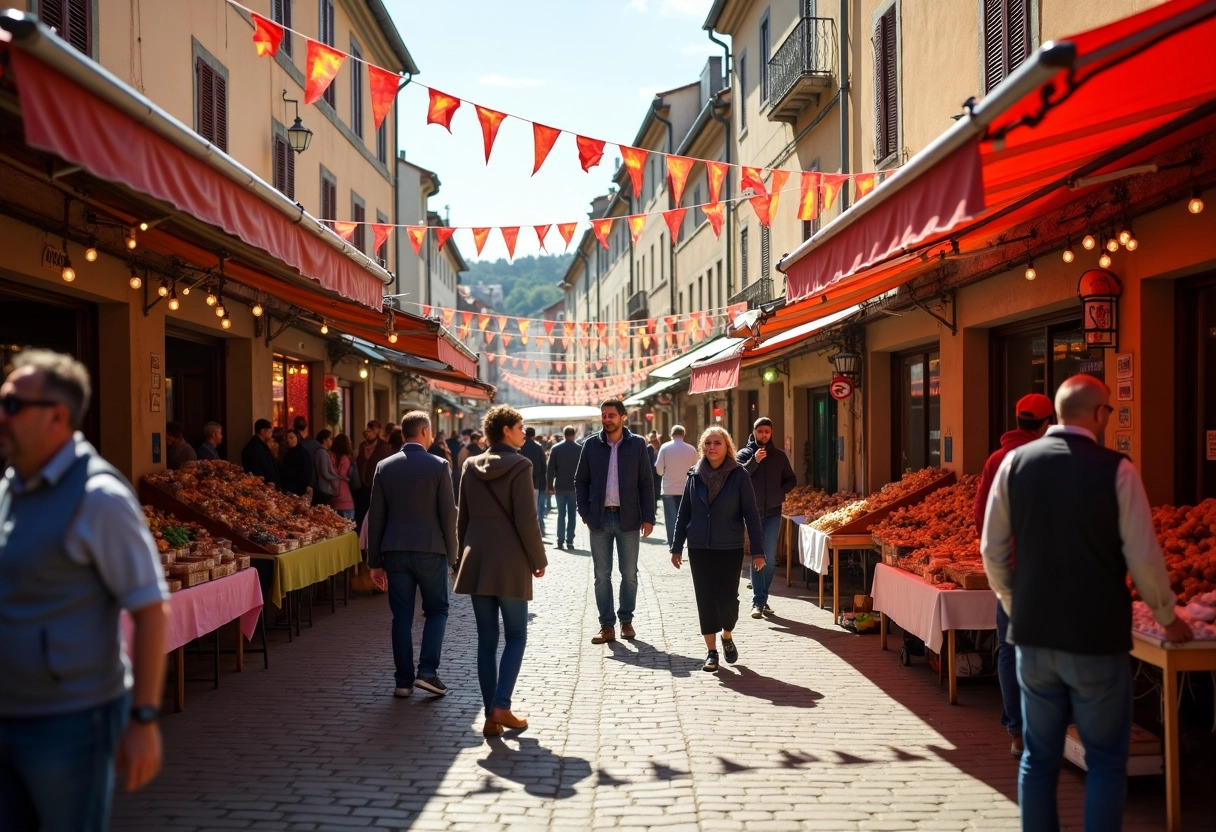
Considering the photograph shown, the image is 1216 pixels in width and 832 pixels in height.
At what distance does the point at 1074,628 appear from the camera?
417 centimetres

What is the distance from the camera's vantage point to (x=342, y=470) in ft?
46.2

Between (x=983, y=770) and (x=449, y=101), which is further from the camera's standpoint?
(x=449, y=101)

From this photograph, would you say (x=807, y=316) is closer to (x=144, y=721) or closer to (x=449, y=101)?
(x=449, y=101)

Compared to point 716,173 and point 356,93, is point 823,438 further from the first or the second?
point 356,93

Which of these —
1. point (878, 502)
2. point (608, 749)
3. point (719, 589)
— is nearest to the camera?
point (608, 749)

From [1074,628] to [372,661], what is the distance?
6339 mm

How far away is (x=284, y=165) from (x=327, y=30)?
4020 mm

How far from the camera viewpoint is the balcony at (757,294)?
21297 mm

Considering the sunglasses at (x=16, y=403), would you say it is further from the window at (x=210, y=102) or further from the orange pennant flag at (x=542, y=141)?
the window at (x=210, y=102)

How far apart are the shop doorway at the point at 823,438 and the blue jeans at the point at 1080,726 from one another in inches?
518

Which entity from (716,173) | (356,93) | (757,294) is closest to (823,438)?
(757,294)

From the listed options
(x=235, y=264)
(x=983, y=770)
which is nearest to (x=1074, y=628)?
(x=983, y=770)

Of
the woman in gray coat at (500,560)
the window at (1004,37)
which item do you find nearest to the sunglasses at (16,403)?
the woman in gray coat at (500,560)

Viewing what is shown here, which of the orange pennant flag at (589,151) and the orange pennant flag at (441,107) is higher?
the orange pennant flag at (441,107)
